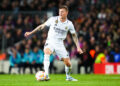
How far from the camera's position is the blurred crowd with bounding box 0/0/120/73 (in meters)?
21.2

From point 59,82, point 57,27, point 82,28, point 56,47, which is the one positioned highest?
point 82,28

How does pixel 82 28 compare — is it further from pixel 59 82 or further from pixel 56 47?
pixel 59 82

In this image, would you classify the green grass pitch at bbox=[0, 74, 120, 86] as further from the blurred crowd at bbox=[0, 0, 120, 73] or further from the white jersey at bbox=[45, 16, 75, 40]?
the blurred crowd at bbox=[0, 0, 120, 73]

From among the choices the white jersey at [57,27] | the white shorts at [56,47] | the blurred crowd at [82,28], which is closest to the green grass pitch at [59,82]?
the white shorts at [56,47]

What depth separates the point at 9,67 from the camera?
21.5 metres

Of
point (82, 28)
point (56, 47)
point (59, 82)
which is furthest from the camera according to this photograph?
point (82, 28)

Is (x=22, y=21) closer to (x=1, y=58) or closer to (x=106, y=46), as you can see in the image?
(x=1, y=58)

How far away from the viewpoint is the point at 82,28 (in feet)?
76.8

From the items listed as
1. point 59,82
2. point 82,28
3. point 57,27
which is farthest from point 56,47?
point 82,28

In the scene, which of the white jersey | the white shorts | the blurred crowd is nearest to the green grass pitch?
the white shorts

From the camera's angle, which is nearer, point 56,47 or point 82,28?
point 56,47

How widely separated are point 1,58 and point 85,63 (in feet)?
17.8

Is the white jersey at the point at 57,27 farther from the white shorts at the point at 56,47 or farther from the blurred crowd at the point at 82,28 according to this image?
the blurred crowd at the point at 82,28

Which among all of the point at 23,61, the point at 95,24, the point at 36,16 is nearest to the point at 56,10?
the point at 36,16
